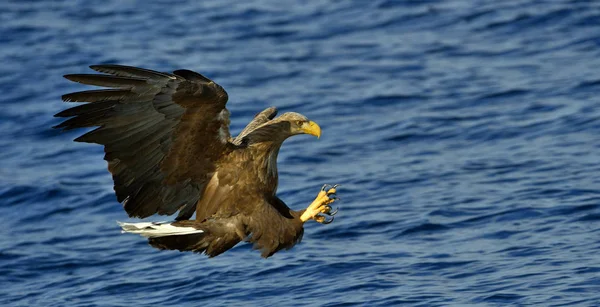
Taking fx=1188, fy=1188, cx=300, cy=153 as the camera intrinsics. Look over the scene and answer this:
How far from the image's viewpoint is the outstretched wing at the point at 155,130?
583 cm

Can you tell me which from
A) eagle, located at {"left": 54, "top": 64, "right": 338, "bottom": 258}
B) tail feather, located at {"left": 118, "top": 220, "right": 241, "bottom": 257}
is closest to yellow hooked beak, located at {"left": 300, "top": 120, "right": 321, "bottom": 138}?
eagle, located at {"left": 54, "top": 64, "right": 338, "bottom": 258}

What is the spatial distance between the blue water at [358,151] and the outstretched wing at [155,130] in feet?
5.12

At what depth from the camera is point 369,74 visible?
12680 millimetres

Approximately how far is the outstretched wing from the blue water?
5.12ft

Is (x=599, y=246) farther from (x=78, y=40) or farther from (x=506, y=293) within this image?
(x=78, y=40)

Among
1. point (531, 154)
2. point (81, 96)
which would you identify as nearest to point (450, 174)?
point (531, 154)

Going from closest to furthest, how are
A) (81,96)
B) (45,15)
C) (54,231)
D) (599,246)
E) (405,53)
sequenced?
(81,96) < (599,246) < (54,231) < (405,53) < (45,15)

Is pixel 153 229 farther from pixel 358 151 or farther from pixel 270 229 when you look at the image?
pixel 358 151

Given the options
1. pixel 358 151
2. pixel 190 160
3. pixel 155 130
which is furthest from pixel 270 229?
pixel 358 151

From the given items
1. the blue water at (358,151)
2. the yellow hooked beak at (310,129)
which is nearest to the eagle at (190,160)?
the yellow hooked beak at (310,129)

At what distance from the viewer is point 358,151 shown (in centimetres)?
1056

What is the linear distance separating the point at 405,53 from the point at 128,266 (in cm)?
549

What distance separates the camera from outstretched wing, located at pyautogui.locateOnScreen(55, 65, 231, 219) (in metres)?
5.83

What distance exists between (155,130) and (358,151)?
4648 mm
